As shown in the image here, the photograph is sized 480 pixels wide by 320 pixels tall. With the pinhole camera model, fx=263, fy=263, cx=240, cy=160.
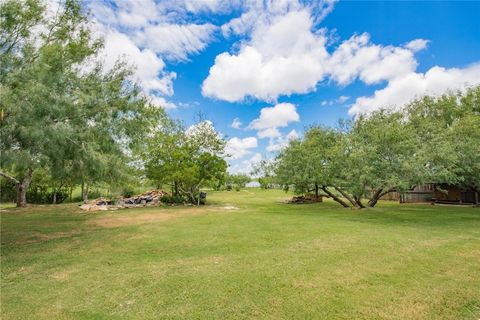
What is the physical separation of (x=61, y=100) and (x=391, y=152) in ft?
39.8

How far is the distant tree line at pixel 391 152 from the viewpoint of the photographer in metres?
11.1

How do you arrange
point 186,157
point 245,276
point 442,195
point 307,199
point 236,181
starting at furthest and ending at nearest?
1. point 236,181
2. point 307,199
3. point 186,157
4. point 442,195
5. point 245,276

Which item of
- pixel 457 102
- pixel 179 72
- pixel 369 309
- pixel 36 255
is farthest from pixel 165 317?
pixel 457 102

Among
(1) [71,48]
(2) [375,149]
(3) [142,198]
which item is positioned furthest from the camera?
(3) [142,198]

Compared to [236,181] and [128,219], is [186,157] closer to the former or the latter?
[128,219]

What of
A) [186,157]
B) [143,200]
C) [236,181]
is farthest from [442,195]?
[236,181]

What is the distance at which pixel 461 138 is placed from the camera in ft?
42.6

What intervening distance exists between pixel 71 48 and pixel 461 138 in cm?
1709

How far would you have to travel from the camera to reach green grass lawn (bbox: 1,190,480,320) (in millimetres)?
3344

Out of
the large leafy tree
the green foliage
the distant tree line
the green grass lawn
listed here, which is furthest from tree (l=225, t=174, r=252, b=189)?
the green grass lawn

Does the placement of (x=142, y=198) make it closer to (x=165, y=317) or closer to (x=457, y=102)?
(x=165, y=317)

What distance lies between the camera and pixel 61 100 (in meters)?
5.51

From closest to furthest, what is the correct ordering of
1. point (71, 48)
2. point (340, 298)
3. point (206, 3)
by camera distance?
point (340, 298)
point (71, 48)
point (206, 3)

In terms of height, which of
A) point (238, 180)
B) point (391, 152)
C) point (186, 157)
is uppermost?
point (186, 157)
